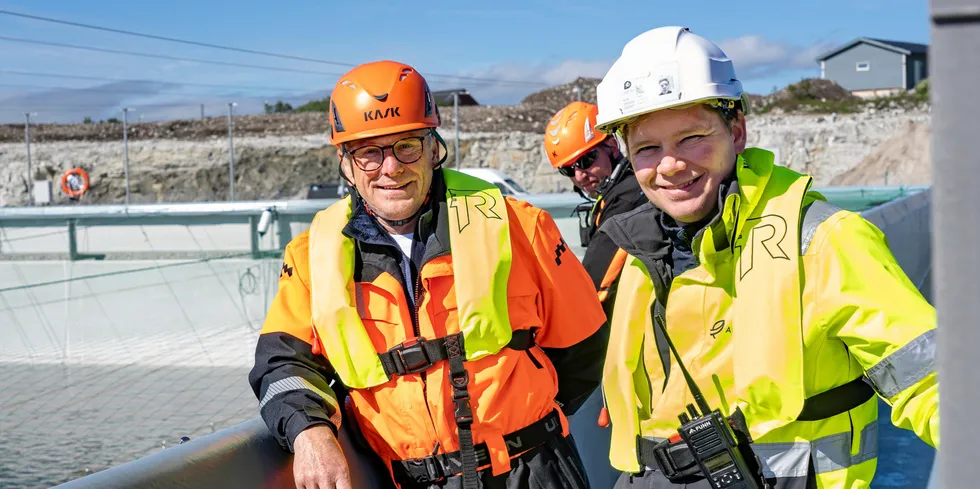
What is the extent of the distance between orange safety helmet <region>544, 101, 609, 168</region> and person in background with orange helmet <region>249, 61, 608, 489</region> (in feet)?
9.46

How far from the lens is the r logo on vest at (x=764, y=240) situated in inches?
80.6

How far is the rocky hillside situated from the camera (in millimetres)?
41781

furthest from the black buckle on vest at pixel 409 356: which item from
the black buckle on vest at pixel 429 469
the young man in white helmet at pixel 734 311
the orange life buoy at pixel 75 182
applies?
the orange life buoy at pixel 75 182

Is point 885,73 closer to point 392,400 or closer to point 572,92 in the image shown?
point 572,92

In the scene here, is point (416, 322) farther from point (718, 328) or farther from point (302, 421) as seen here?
point (718, 328)

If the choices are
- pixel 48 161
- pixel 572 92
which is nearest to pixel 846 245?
pixel 48 161

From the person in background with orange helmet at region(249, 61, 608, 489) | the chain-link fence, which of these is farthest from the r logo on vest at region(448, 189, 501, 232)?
the chain-link fence

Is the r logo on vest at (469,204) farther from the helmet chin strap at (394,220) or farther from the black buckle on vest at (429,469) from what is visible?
the black buckle on vest at (429,469)

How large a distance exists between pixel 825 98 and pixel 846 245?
2275 inches

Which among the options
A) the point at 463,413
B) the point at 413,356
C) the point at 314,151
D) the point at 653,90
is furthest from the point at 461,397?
the point at 314,151

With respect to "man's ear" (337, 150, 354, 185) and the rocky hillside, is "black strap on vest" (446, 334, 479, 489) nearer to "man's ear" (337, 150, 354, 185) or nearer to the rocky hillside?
"man's ear" (337, 150, 354, 185)

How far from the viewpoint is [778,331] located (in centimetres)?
200

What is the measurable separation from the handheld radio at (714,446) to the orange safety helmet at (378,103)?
1.25 meters

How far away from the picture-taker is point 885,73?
229ft
